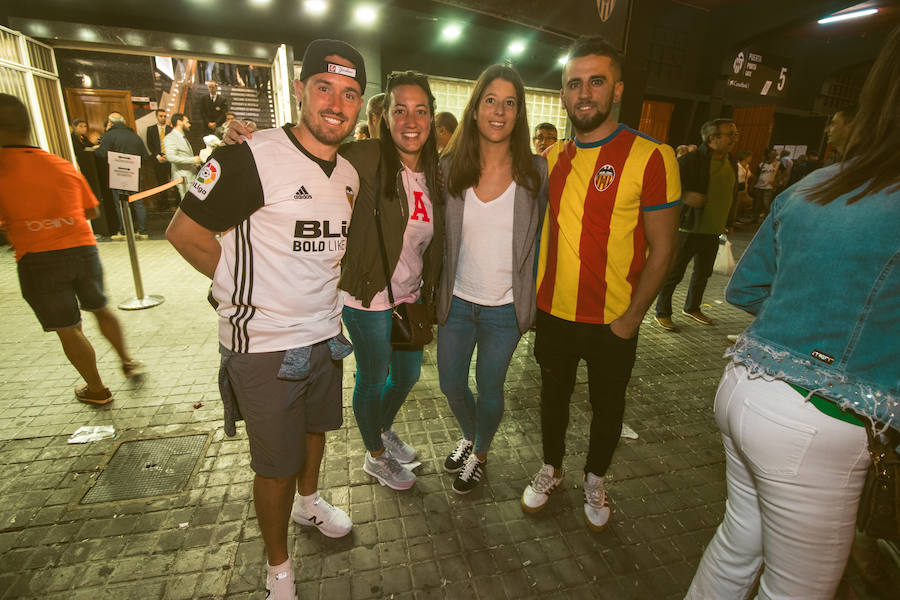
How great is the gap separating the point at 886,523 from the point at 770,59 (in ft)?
66.0

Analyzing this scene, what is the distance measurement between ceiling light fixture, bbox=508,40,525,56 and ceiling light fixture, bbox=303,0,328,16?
4114 millimetres

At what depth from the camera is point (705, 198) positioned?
5.24m

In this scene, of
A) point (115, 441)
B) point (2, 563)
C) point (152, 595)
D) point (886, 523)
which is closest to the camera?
point (886, 523)

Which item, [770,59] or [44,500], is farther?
[770,59]

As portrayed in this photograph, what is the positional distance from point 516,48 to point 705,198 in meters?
6.78

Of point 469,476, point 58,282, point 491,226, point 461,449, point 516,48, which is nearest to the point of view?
point 491,226

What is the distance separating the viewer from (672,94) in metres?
14.0

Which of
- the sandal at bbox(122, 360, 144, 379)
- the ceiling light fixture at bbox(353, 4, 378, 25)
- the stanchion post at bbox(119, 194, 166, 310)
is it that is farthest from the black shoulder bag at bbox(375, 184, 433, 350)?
the ceiling light fixture at bbox(353, 4, 378, 25)

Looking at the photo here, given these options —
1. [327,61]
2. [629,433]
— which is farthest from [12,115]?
[629,433]

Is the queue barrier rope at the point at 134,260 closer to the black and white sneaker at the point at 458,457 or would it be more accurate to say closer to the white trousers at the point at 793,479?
the black and white sneaker at the point at 458,457

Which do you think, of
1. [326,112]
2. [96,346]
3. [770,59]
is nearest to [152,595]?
[326,112]

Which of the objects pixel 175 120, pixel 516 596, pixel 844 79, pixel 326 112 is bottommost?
pixel 516 596

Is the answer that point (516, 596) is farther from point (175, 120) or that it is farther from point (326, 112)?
point (175, 120)

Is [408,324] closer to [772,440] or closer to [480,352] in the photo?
[480,352]
